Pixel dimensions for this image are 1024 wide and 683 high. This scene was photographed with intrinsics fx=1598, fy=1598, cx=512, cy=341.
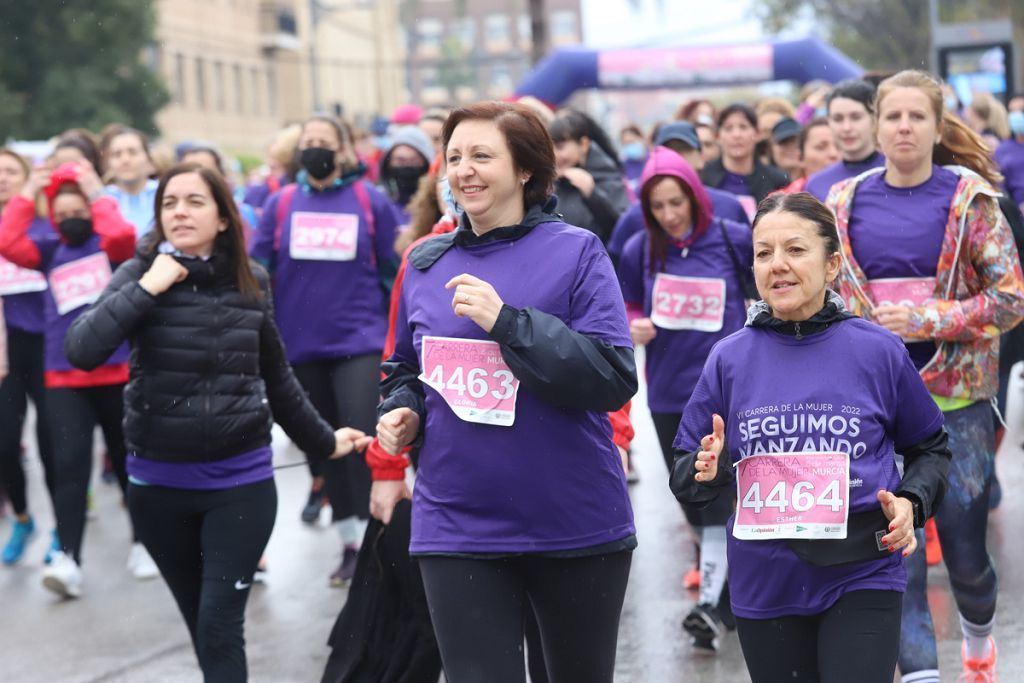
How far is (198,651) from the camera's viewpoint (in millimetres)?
5289

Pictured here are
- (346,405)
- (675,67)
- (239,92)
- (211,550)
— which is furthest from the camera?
(239,92)

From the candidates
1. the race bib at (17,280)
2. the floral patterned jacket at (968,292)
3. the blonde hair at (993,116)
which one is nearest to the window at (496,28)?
the blonde hair at (993,116)

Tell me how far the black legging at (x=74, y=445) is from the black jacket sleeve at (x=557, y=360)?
15.7 feet

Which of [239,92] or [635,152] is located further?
[239,92]

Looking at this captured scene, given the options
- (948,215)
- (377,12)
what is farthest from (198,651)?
(377,12)

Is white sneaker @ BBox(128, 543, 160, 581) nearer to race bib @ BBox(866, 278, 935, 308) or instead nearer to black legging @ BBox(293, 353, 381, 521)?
black legging @ BBox(293, 353, 381, 521)

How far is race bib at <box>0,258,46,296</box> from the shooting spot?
920 centimetres

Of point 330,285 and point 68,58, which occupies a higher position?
point 68,58

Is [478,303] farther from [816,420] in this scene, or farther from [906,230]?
[906,230]

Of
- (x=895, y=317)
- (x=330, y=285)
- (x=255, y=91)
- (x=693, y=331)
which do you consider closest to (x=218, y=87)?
(x=255, y=91)

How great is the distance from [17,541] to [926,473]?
21.5ft

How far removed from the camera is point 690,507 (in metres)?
6.83

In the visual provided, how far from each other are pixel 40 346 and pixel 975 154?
578 centimetres

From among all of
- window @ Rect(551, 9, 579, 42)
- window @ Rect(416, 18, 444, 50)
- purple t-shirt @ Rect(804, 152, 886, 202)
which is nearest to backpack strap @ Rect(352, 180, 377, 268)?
purple t-shirt @ Rect(804, 152, 886, 202)
